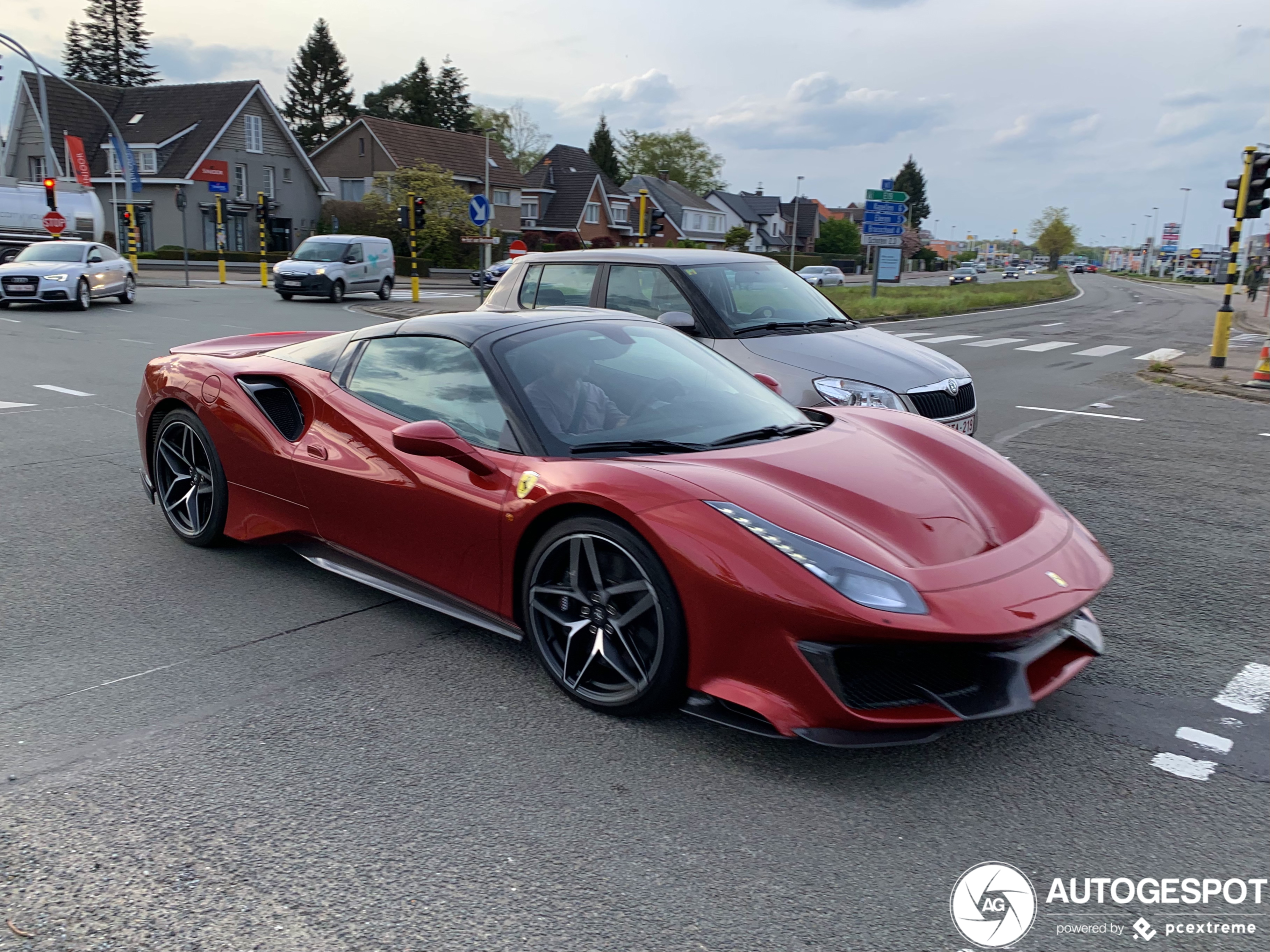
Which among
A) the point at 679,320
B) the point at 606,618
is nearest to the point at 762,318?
the point at 679,320

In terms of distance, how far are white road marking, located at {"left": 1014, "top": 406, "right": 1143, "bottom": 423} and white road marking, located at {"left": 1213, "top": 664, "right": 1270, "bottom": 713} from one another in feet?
24.6

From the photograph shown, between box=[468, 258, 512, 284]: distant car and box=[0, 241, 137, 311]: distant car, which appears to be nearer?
box=[0, 241, 137, 311]: distant car

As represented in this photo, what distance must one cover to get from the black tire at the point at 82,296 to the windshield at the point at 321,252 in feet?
21.7

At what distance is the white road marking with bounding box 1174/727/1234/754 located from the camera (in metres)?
3.32

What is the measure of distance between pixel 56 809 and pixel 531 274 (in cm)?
596

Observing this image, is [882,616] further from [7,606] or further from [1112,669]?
[7,606]

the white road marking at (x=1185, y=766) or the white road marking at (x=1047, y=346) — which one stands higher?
the white road marking at (x=1047, y=346)

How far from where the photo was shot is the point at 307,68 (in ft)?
295

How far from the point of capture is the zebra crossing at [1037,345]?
1930cm

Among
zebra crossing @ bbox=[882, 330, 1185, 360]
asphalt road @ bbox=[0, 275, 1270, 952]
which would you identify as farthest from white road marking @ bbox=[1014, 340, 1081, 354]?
asphalt road @ bbox=[0, 275, 1270, 952]

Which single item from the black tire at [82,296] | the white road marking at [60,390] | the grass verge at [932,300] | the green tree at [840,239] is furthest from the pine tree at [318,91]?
the white road marking at [60,390]

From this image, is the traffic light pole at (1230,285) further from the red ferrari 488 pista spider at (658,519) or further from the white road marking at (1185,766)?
the white road marking at (1185,766)
